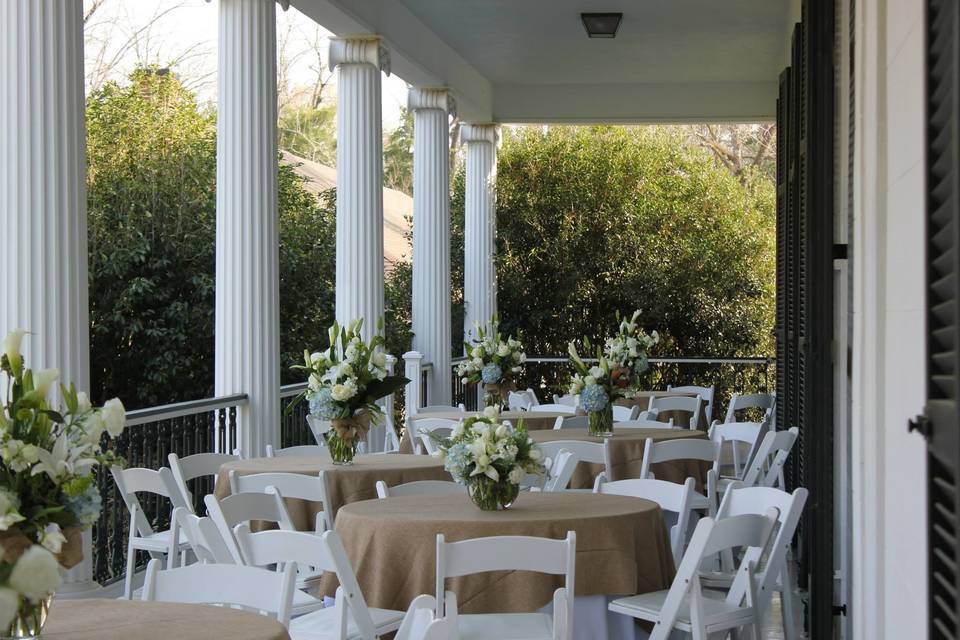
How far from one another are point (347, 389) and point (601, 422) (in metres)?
2.16

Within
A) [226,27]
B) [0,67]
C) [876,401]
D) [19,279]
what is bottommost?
[876,401]

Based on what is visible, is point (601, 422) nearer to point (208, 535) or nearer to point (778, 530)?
point (778, 530)

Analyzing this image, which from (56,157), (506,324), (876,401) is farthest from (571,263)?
(876,401)

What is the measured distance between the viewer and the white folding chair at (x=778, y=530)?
4.65 meters

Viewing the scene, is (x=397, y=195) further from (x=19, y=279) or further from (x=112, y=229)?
(x=19, y=279)

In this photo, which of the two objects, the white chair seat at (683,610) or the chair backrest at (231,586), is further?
the white chair seat at (683,610)

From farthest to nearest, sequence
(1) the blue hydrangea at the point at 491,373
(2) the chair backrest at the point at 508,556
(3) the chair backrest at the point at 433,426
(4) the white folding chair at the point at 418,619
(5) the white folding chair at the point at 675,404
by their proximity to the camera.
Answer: (5) the white folding chair at the point at 675,404 < (1) the blue hydrangea at the point at 491,373 < (3) the chair backrest at the point at 433,426 < (2) the chair backrest at the point at 508,556 < (4) the white folding chair at the point at 418,619

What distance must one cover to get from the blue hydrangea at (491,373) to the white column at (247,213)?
1.60 meters

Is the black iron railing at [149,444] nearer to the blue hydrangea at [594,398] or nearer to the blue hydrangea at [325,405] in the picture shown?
the blue hydrangea at [325,405]

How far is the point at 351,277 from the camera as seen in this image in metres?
10.8

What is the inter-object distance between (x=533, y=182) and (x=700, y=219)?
255 cm

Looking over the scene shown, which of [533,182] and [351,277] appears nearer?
[351,277]

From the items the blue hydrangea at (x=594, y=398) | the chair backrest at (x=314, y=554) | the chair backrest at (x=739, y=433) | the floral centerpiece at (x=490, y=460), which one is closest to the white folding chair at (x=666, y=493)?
the floral centerpiece at (x=490, y=460)

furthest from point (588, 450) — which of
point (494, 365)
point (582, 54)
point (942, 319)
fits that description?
point (582, 54)
